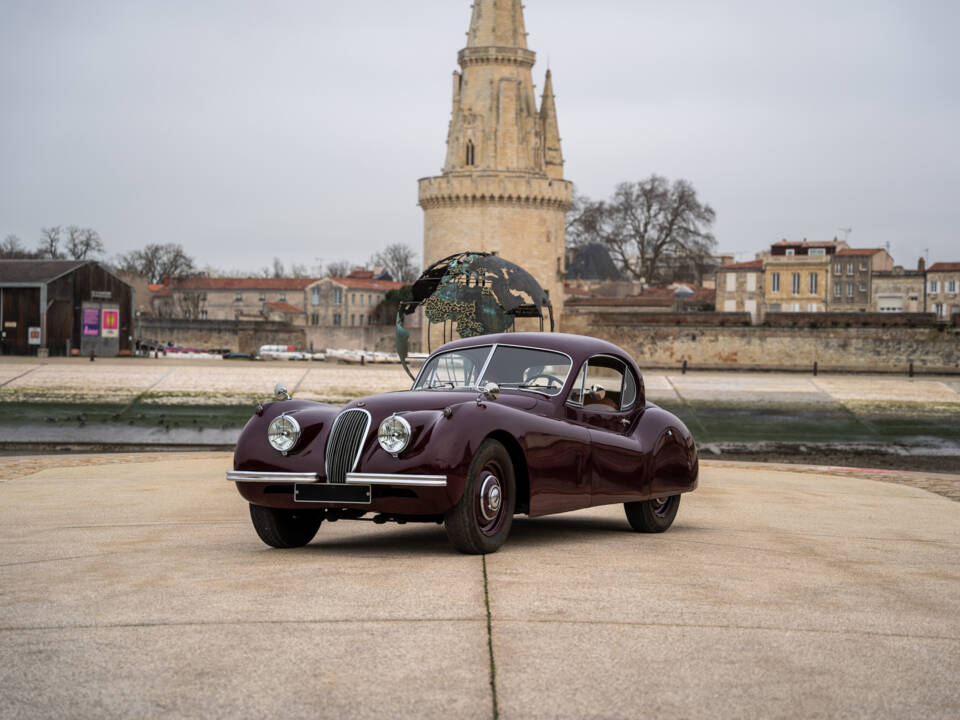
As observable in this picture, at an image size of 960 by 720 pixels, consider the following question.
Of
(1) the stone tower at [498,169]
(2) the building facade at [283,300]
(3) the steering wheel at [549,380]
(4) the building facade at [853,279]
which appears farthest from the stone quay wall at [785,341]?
(3) the steering wheel at [549,380]

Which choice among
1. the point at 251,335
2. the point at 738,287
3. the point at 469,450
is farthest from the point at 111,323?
the point at 738,287

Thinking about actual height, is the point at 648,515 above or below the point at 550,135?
below

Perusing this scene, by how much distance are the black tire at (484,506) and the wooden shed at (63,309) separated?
5220 cm

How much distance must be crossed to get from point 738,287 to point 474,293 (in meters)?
84.5

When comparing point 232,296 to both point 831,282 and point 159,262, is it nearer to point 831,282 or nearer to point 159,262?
point 159,262

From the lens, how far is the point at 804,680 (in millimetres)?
5191

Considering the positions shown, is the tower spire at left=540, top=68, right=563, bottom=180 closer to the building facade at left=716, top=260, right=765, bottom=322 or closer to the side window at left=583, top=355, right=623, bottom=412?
the building facade at left=716, top=260, right=765, bottom=322

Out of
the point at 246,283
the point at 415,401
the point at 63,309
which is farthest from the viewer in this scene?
the point at 246,283

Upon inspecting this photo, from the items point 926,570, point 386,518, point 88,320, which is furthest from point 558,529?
point 88,320

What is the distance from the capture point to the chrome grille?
28.1 feet

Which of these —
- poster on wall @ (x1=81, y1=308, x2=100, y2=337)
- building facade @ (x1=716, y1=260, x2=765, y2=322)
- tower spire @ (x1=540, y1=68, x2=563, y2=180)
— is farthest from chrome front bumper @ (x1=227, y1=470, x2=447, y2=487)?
building facade @ (x1=716, y1=260, x2=765, y2=322)

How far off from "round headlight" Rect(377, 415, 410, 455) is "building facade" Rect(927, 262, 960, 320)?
115035mm

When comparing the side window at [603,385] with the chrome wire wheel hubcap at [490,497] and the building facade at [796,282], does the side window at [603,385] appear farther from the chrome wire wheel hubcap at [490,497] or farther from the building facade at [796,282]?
the building facade at [796,282]

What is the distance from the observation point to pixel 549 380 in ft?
34.0
